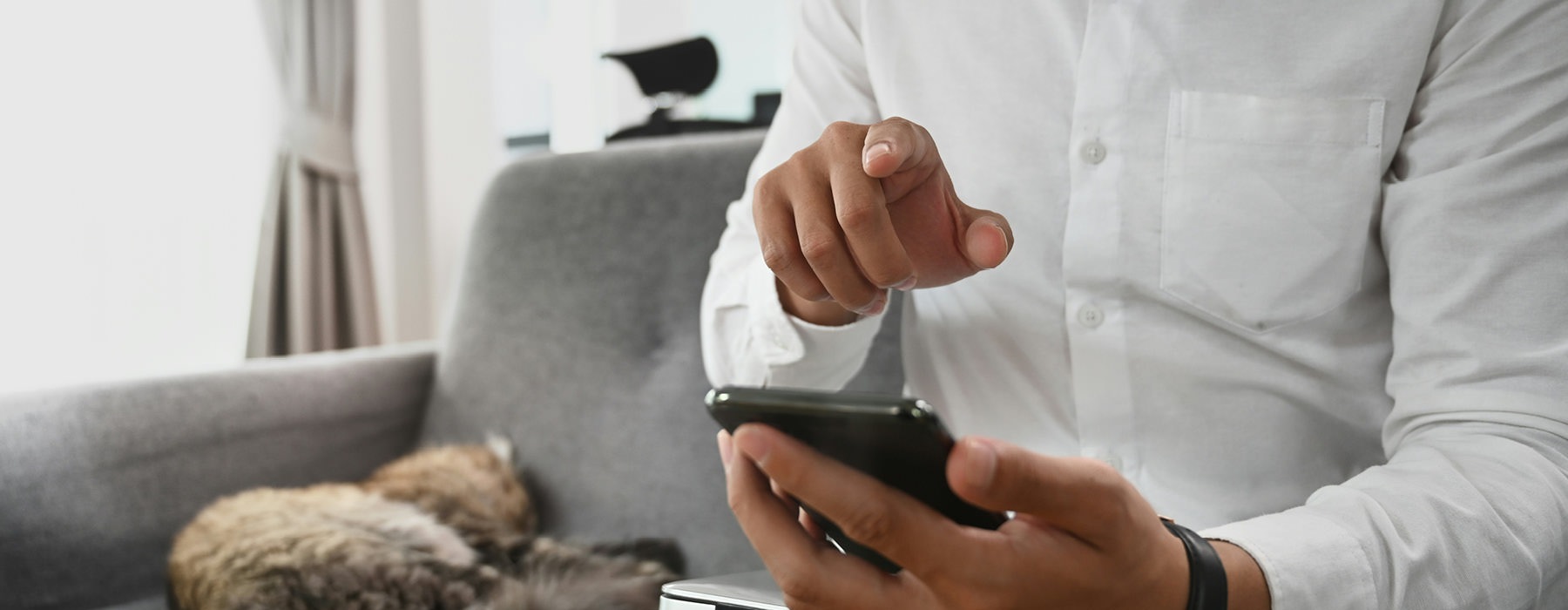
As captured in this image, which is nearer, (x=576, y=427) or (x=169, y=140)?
(x=576, y=427)

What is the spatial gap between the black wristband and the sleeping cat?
1.90 ft

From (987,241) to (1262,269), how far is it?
308 millimetres

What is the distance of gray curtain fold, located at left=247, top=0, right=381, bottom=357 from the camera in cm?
212

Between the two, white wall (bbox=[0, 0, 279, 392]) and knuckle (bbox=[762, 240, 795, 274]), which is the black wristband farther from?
white wall (bbox=[0, 0, 279, 392])

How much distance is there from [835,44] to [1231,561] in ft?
1.86

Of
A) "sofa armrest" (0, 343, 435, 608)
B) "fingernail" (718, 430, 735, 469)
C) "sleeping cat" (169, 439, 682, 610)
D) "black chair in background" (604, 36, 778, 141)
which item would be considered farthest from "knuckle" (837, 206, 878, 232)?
"black chair in background" (604, 36, 778, 141)

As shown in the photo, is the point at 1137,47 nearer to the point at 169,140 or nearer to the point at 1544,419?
the point at 1544,419

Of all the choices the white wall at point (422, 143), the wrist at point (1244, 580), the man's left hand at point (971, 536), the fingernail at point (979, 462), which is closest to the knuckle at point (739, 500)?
the man's left hand at point (971, 536)

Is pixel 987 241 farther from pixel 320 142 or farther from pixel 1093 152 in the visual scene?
pixel 320 142

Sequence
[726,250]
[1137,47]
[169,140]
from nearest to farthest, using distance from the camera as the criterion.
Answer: [1137,47] → [726,250] → [169,140]

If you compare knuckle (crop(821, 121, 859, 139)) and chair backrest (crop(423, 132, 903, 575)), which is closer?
knuckle (crop(821, 121, 859, 139))

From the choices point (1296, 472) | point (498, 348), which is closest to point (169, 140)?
point (498, 348)

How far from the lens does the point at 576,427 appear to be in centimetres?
124

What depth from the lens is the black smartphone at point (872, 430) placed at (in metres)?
0.37
